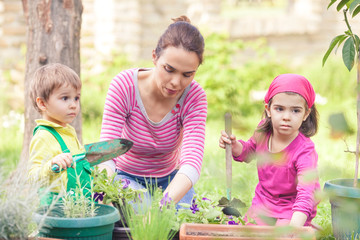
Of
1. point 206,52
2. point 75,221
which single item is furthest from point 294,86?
point 206,52

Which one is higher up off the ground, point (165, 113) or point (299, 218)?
point (165, 113)

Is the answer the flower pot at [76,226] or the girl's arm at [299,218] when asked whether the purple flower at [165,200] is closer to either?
the flower pot at [76,226]

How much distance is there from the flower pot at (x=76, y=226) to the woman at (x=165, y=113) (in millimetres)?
486

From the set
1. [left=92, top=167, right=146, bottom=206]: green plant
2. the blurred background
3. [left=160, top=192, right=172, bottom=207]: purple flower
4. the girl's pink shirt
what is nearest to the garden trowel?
[left=92, top=167, right=146, bottom=206]: green plant

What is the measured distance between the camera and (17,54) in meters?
7.61

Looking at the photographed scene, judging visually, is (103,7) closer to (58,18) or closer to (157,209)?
(58,18)

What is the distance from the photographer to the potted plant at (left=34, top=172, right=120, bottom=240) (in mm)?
1562

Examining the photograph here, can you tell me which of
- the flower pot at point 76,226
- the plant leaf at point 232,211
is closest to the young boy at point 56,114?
the flower pot at point 76,226

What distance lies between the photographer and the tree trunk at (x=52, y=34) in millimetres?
3311

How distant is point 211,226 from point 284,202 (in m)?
0.75

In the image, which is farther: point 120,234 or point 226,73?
point 226,73

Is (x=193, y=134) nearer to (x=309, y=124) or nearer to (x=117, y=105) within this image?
(x=117, y=105)

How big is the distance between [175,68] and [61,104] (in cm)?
57

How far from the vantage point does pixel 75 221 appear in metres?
1.56
